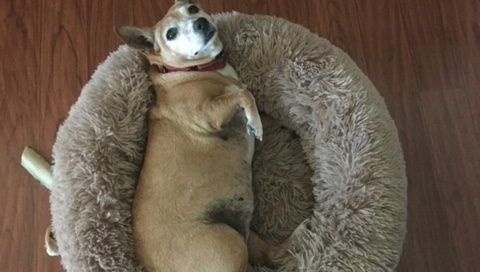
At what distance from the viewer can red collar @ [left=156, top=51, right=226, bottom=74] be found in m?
1.61

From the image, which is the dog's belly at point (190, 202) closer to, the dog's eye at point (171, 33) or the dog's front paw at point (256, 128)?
the dog's front paw at point (256, 128)

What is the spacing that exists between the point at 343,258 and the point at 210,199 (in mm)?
323

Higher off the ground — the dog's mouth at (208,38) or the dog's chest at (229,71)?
the dog's mouth at (208,38)

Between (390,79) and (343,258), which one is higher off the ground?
(390,79)

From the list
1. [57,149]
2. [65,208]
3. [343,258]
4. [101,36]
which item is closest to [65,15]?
[101,36]

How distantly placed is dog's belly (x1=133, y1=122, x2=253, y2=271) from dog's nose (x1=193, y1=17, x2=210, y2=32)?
0.24 m

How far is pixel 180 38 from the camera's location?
1553mm

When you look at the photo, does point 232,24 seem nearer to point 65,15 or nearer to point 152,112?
point 152,112

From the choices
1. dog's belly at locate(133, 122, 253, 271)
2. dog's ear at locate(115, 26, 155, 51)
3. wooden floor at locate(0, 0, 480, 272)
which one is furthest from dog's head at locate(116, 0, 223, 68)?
wooden floor at locate(0, 0, 480, 272)

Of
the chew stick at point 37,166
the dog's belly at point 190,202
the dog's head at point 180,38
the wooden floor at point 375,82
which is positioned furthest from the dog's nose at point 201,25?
the chew stick at point 37,166

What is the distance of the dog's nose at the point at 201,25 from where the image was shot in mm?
1536

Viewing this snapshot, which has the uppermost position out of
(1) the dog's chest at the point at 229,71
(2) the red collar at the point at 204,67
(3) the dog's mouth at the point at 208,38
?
(3) the dog's mouth at the point at 208,38

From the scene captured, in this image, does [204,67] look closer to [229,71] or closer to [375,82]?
[229,71]

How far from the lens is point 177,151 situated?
4.96 ft
